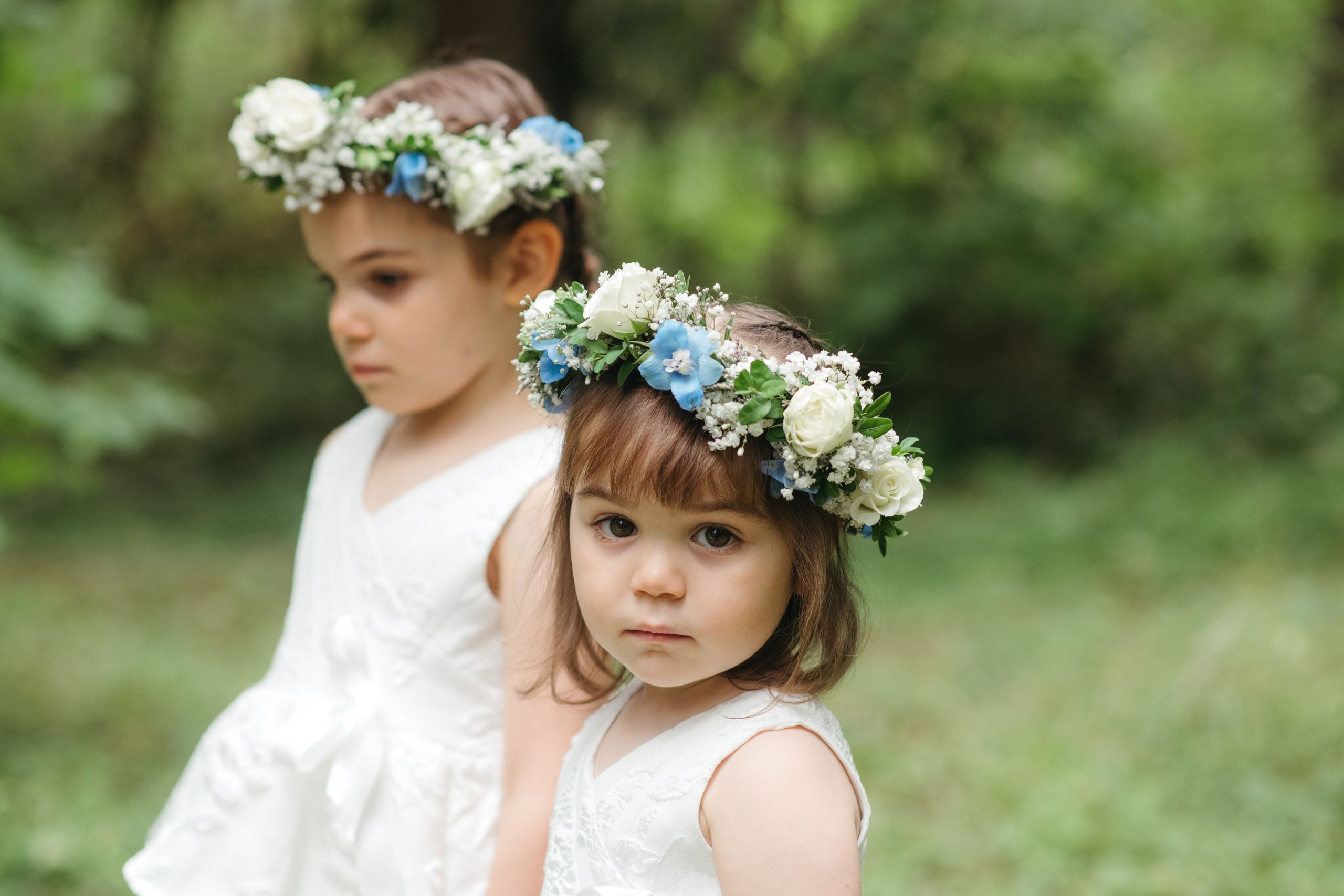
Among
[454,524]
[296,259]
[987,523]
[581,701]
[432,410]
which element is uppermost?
[296,259]

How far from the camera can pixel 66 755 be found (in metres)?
4.54

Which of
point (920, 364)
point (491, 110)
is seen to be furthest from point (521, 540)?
point (920, 364)

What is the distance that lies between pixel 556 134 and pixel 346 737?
1.18 m

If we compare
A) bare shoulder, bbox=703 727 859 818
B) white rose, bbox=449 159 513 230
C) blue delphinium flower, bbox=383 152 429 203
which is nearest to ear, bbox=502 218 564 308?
white rose, bbox=449 159 513 230

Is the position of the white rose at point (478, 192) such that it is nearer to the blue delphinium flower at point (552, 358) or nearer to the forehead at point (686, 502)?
the blue delphinium flower at point (552, 358)

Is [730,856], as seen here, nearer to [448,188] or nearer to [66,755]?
[448,188]

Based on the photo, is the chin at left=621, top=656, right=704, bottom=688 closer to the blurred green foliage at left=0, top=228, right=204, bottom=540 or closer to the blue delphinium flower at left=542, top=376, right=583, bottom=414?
the blue delphinium flower at left=542, top=376, right=583, bottom=414

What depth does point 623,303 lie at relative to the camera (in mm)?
1646

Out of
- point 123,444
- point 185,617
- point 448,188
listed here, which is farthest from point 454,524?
point 185,617

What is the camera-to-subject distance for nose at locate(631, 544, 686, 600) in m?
1.61

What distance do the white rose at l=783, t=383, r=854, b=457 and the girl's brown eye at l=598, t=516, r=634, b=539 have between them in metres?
0.27

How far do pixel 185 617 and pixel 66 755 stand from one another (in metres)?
2.12

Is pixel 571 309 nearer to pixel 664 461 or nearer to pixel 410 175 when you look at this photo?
pixel 664 461

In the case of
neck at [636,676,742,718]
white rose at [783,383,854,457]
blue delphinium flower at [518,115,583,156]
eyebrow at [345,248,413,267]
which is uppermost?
blue delphinium flower at [518,115,583,156]
